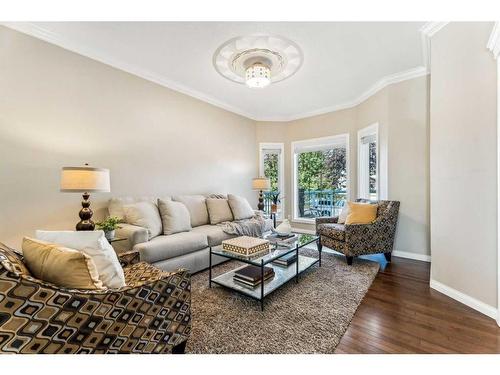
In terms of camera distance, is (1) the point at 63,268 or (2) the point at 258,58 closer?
(1) the point at 63,268

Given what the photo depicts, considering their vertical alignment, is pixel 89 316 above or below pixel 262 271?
above

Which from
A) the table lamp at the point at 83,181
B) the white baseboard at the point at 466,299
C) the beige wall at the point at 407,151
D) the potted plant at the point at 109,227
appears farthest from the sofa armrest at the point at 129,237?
the beige wall at the point at 407,151

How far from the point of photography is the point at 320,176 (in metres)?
4.94

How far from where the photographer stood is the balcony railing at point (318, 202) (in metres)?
4.81

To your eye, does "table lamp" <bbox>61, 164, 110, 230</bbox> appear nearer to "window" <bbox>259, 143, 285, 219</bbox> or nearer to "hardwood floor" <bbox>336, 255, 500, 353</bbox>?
"hardwood floor" <bbox>336, 255, 500, 353</bbox>

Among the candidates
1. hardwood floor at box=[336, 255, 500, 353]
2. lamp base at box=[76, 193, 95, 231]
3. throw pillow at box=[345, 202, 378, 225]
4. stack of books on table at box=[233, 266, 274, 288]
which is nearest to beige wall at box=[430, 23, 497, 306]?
hardwood floor at box=[336, 255, 500, 353]

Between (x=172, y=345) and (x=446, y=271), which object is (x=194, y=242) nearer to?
(x=172, y=345)

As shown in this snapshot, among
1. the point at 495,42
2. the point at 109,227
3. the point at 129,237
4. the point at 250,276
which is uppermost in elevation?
the point at 495,42

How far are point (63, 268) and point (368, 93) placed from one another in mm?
4439

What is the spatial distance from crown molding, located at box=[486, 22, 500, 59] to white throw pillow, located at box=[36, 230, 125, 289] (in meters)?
2.93

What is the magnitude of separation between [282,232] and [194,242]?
3.45 ft

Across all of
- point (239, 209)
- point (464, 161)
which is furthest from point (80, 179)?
point (464, 161)

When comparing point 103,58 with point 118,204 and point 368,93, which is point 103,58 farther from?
point 368,93

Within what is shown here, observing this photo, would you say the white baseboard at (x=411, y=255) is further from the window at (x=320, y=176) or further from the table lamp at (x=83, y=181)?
the table lamp at (x=83, y=181)
